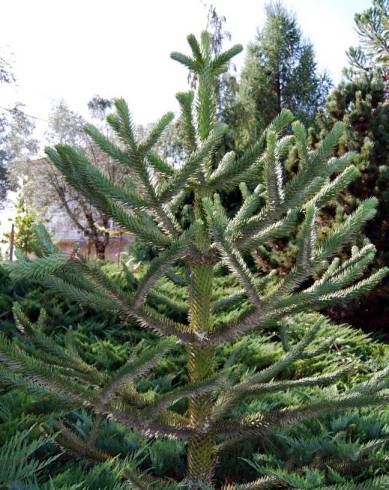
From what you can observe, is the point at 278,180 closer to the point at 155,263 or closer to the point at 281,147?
the point at 281,147

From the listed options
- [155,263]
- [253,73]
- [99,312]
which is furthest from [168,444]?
[253,73]

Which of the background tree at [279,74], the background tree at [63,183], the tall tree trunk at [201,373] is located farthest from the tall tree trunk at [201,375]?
the background tree at [63,183]

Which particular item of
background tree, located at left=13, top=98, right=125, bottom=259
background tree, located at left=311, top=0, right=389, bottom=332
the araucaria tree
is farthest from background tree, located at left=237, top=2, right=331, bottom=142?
the araucaria tree

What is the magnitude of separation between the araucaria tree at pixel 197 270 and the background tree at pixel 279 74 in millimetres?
18438

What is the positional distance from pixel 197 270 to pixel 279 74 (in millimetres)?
20355

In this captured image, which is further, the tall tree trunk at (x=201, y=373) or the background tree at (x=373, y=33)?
the background tree at (x=373, y=33)

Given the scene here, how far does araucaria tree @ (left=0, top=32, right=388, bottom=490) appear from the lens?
5.07 ft

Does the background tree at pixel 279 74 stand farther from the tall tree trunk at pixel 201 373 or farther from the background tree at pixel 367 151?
the tall tree trunk at pixel 201 373

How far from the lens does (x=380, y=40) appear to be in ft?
26.6

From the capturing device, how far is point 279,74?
20781mm

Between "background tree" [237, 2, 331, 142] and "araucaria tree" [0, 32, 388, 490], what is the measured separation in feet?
60.5

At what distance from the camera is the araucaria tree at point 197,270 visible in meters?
1.55

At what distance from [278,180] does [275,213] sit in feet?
0.40

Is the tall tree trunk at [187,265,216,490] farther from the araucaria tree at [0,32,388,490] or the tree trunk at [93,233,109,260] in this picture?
the tree trunk at [93,233,109,260]
